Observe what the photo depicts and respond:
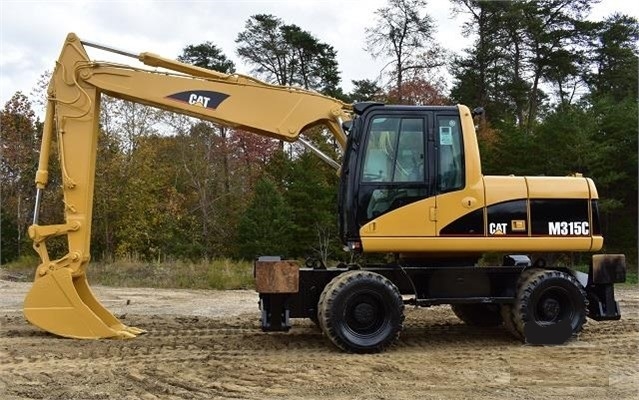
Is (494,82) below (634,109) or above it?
above

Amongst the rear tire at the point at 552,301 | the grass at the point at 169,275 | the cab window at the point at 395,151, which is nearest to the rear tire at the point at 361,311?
the cab window at the point at 395,151

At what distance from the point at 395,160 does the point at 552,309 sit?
2691mm

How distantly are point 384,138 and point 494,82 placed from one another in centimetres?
2803

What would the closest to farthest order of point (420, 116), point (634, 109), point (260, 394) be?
point (260, 394) → point (420, 116) → point (634, 109)

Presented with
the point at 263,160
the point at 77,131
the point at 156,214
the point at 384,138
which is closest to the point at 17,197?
the point at 156,214

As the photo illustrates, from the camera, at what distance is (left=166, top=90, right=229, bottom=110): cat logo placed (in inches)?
339

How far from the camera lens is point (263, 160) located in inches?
1287

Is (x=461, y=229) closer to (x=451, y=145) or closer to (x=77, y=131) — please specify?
(x=451, y=145)

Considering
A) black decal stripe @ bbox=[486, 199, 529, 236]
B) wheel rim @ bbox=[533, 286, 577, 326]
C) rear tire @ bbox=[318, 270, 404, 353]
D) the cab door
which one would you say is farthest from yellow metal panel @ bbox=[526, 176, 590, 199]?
rear tire @ bbox=[318, 270, 404, 353]

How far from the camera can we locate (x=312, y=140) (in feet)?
81.6

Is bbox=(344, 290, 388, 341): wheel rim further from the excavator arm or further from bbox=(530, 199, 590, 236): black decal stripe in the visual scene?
bbox=(530, 199, 590, 236): black decal stripe

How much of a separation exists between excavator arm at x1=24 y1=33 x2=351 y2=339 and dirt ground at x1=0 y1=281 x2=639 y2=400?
3.60ft

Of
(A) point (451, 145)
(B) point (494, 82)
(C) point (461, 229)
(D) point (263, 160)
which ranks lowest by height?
(C) point (461, 229)

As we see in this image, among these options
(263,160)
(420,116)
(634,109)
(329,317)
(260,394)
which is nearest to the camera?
(260,394)
